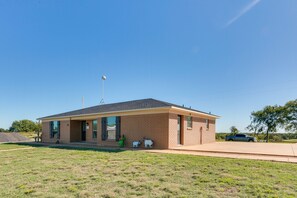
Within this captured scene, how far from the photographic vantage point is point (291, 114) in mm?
35625

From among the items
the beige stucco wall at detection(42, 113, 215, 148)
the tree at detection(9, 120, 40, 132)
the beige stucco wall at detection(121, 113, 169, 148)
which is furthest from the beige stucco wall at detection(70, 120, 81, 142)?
the tree at detection(9, 120, 40, 132)

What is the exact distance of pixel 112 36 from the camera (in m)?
16.2

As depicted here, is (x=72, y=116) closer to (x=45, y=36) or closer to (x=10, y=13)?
(x=45, y=36)

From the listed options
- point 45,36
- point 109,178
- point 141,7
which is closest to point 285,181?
point 109,178

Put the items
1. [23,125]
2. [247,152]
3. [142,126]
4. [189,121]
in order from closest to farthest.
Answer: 1. [247,152]
2. [142,126]
3. [189,121]
4. [23,125]

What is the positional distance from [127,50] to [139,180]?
1393cm

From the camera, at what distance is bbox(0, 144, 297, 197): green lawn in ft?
14.6

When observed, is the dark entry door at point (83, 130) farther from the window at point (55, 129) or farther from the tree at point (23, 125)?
the tree at point (23, 125)

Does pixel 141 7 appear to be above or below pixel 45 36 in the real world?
above

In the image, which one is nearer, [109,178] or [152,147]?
[109,178]

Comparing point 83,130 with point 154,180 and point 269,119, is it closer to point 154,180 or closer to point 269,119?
point 154,180

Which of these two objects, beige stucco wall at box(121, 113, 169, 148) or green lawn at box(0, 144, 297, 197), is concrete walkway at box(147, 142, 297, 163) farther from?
green lawn at box(0, 144, 297, 197)

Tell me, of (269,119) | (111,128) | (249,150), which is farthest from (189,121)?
(269,119)

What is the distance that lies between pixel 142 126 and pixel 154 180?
7760 mm
